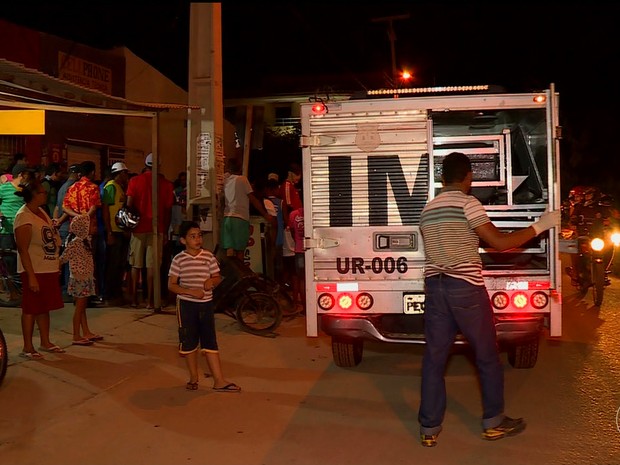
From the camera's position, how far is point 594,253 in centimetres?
1091

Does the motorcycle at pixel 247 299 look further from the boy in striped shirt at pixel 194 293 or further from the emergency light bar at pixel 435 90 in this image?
the emergency light bar at pixel 435 90

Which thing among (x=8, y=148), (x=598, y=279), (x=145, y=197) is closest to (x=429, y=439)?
(x=145, y=197)

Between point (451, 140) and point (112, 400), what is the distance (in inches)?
149

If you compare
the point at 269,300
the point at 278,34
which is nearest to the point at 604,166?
the point at 278,34

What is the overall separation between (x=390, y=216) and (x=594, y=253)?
580 centimetres

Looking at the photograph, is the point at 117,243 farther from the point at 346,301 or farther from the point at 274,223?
the point at 346,301

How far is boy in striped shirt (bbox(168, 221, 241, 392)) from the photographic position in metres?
6.32

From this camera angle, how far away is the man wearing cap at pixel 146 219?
10156 millimetres

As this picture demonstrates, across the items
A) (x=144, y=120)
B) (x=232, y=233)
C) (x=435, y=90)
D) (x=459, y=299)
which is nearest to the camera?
(x=459, y=299)

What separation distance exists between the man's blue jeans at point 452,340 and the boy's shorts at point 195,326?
2167mm

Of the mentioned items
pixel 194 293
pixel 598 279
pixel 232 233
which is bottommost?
pixel 598 279

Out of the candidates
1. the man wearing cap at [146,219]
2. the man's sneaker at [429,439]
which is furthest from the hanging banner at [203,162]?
the man's sneaker at [429,439]

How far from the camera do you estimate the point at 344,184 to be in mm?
6469

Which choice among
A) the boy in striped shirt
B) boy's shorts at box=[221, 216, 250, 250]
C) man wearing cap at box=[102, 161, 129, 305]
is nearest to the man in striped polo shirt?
the boy in striped shirt
